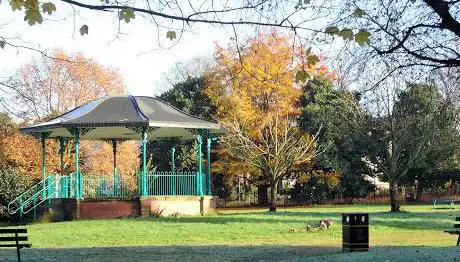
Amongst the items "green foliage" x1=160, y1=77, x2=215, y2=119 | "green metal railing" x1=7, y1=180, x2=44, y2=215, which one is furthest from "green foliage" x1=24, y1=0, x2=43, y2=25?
"green foliage" x1=160, y1=77, x2=215, y2=119

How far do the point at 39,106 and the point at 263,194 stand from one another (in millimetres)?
18109

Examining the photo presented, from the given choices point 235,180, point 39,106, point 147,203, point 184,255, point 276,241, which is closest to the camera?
point 184,255

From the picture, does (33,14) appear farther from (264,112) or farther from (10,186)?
(264,112)

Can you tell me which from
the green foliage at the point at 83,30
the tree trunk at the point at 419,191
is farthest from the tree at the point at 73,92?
the green foliage at the point at 83,30

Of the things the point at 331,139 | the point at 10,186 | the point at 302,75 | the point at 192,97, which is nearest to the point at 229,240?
the point at 302,75

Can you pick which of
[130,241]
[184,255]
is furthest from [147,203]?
[184,255]

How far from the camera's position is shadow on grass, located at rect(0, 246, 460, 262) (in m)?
13.2

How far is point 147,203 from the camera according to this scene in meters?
28.1

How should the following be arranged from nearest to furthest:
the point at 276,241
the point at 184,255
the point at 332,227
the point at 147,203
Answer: the point at 184,255
the point at 276,241
the point at 332,227
the point at 147,203

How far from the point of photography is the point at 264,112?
141 ft

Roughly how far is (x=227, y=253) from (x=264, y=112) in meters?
27.9

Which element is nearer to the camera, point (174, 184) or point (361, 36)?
point (361, 36)

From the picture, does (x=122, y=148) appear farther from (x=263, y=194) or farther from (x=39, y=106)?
(x=263, y=194)

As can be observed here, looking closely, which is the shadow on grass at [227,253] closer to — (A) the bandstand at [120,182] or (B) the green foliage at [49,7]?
(B) the green foliage at [49,7]
